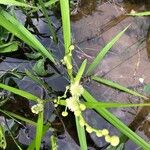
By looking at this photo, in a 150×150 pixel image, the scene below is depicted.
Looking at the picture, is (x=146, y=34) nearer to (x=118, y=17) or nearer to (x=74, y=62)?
(x=118, y=17)

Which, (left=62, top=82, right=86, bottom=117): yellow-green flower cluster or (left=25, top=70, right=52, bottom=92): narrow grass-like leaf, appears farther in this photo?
(left=25, top=70, right=52, bottom=92): narrow grass-like leaf

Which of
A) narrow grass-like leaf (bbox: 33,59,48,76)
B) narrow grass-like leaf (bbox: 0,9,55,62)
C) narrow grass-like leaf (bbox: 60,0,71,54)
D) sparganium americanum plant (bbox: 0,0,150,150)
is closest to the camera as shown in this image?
sparganium americanum plant (bbox: 0,0,150,150)

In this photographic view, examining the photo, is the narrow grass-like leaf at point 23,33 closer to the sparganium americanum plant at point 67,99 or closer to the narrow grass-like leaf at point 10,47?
the sparganium americanum plant at point 67,99

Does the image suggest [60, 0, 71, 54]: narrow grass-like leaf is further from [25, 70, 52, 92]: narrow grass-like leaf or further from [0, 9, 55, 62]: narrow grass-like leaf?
[25, 70, 52, 92]: narrow grass-like leaf

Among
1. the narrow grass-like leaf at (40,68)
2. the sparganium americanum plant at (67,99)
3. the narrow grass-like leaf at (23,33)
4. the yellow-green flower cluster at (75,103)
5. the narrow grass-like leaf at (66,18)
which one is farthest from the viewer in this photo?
the narrow grass-like leaf at (40,68)

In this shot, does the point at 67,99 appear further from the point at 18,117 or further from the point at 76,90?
the point at 18,117

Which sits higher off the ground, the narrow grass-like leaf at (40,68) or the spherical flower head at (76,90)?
the spherical flower head at (76,90)

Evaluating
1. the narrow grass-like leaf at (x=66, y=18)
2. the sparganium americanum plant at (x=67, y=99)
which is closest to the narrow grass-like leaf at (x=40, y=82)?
the sparganium americanum plant at (x=67, y=99)

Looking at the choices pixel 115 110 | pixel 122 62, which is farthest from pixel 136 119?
pixel 122 62

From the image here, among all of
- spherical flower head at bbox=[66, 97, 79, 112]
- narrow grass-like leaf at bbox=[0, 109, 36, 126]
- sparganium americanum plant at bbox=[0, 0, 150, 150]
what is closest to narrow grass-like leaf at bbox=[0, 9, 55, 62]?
sparganium americanum plant at bbox=[0, 0, 150, 150]

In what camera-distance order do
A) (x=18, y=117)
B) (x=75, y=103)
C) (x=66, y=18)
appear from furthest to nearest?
(x=18, y=117) < (x=66, y=18) < (x=75, y=103)

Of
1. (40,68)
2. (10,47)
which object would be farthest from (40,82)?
(10,47)

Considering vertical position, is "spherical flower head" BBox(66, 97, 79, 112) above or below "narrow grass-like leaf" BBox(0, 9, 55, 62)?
below
